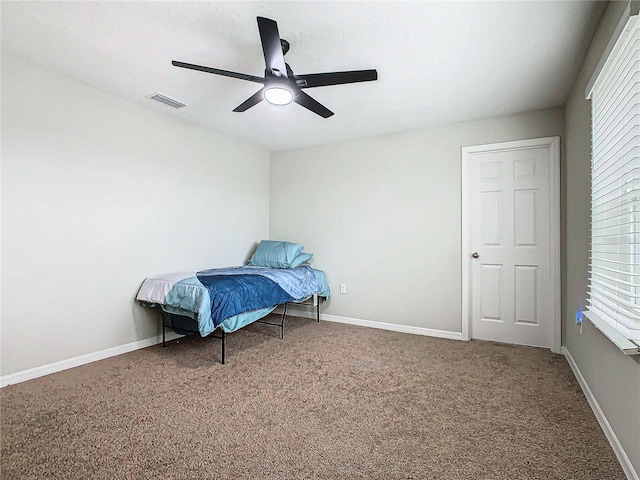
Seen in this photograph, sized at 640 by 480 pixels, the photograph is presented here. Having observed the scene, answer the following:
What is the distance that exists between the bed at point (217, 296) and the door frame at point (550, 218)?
174 cm

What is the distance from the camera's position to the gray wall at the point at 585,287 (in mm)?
1478

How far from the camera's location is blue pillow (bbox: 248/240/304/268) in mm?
4055

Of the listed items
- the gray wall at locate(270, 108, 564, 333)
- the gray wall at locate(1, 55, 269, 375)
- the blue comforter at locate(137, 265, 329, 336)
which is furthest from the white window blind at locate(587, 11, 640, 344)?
the gray wall at locate(1, 55, 269, 375)

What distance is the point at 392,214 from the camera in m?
3.89

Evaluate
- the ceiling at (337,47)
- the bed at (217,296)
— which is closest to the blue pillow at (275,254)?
the bed at (217,296)

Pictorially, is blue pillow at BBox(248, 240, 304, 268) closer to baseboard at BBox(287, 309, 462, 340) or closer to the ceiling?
baseboard at BBox(287, 309, 462, 340)

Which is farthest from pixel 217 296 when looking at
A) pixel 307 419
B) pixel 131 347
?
pixel 307 419

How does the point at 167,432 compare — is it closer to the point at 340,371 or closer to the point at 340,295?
the point at 340,371

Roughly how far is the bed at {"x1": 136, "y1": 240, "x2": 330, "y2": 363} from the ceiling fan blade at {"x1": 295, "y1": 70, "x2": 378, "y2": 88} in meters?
1.76

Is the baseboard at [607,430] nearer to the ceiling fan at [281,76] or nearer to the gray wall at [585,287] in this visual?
the gray wall at [585,287]

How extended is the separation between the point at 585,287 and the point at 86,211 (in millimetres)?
3945

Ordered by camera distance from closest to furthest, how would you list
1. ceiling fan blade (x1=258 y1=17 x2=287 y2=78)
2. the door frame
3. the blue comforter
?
ceiling fan blade (x1=258 y1=17 x2=287 y2=78) < the blue comforter < the door frame

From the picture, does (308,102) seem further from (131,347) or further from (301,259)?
(131,347)

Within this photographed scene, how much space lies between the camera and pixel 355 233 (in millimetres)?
4141
